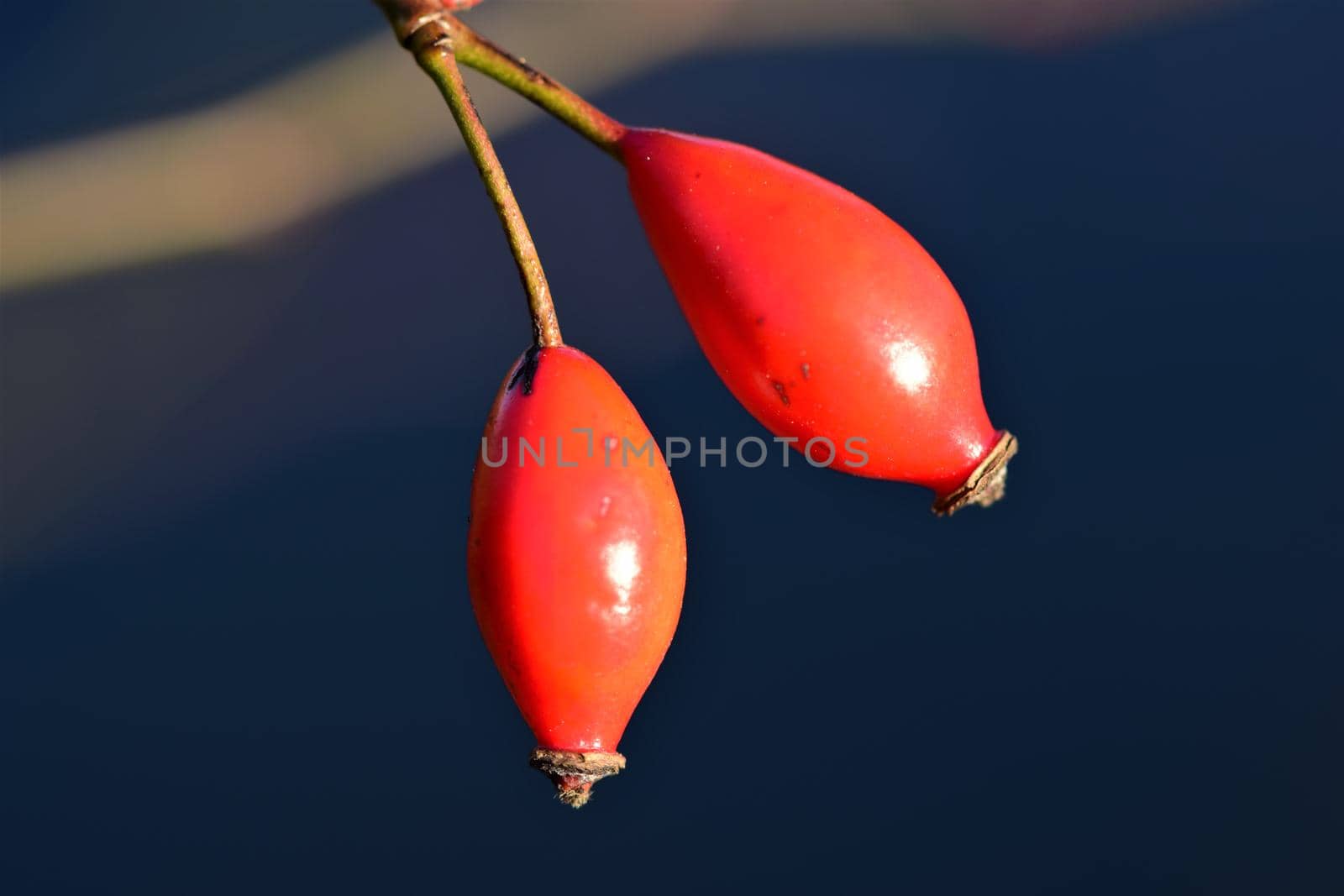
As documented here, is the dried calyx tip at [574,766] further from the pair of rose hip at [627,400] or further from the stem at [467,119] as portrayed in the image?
the stem at [467,119]

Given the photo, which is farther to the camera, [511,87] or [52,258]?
[52,258]

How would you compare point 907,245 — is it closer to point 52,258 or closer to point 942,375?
point 942,375

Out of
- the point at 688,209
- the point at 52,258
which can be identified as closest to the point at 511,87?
the point at 688,209

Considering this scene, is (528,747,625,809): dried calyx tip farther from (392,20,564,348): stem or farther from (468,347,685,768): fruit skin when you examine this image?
(392,20,564,348): stem

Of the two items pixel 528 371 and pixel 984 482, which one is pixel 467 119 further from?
pixel 984 482

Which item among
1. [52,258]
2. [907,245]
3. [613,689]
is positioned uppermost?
[52,258]

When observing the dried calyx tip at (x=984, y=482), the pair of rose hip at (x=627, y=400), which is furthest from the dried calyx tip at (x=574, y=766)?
the dried calyx tip at (x=984, y=482)

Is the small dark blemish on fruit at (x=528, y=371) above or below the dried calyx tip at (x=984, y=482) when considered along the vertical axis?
above
